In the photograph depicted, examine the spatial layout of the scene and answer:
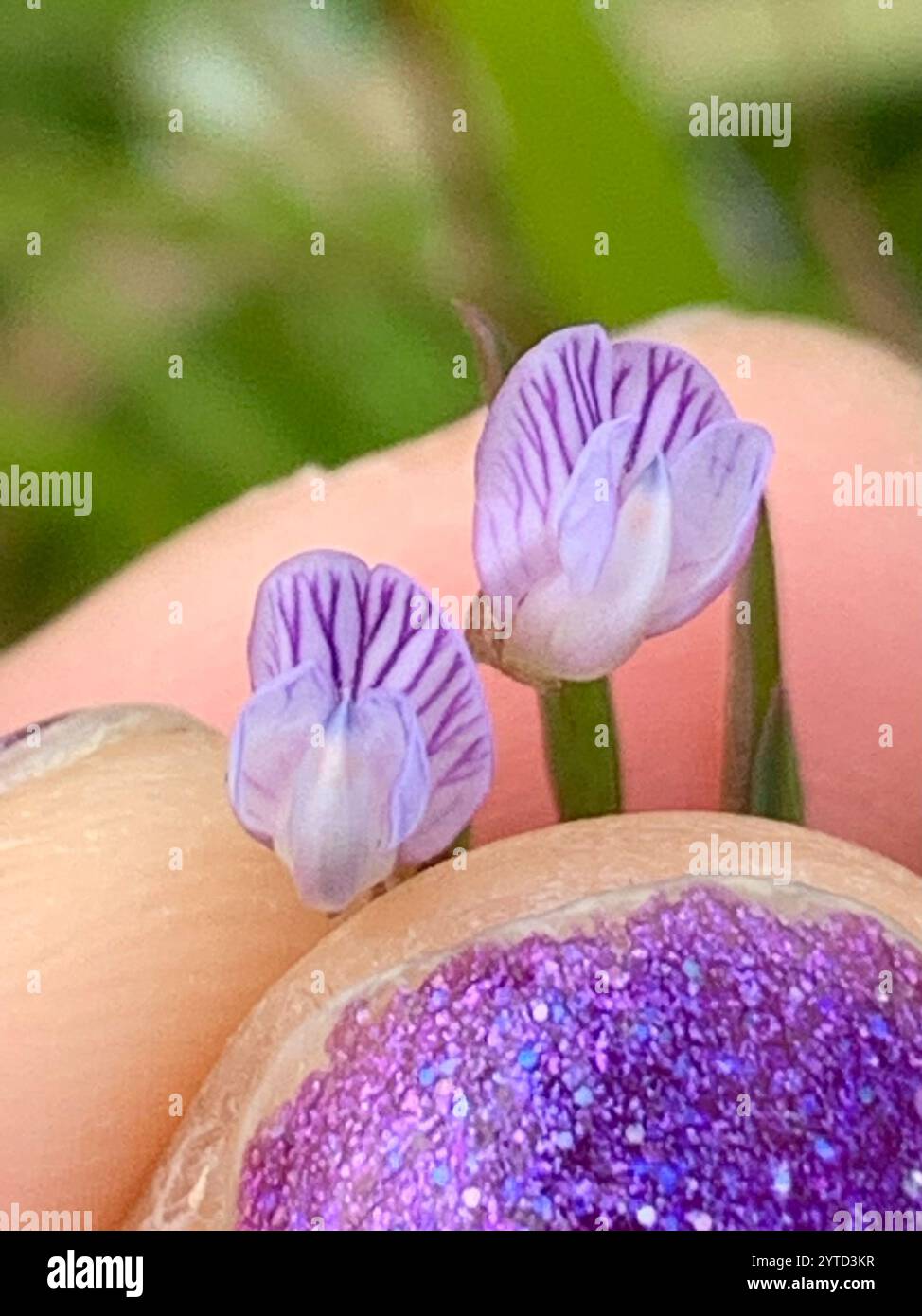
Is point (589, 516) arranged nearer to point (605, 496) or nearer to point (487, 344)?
point (605, 496)

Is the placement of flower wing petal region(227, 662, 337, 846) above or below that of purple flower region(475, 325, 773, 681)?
below

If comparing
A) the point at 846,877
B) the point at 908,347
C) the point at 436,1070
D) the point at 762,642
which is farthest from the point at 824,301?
the point at 436,1070

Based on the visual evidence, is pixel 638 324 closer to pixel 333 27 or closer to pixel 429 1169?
pixel 333 27

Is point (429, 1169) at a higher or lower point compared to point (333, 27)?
lower

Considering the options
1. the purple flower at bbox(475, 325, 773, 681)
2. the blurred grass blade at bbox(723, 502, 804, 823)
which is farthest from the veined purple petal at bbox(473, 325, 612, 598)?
the blurred grass blade at bbox(723, 502, 804, 823)

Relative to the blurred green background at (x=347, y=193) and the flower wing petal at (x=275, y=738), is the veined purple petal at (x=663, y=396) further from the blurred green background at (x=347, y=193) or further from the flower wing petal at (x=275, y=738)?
the flower wing petal at (x=275, y=738)

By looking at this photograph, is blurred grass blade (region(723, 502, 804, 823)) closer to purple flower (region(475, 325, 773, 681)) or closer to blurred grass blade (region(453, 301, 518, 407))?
purple flower (region(475, 325, 773, 681))

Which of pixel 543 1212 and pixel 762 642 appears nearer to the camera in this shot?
pixel 543 1212

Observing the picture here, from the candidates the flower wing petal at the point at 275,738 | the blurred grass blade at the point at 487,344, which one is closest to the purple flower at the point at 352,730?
the flower wing petal at the point at 275,738
